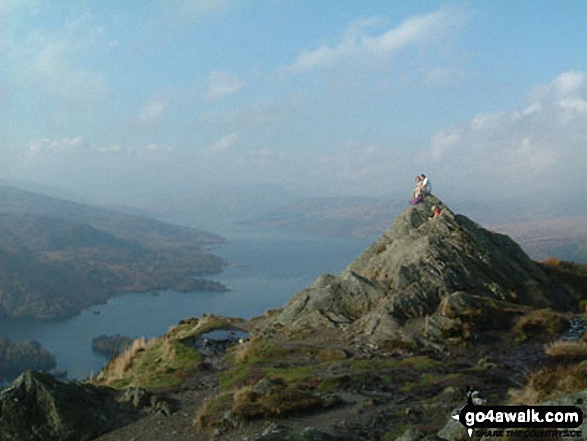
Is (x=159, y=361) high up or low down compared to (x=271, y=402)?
down

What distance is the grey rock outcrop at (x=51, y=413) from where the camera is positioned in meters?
16.9

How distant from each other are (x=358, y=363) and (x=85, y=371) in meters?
173

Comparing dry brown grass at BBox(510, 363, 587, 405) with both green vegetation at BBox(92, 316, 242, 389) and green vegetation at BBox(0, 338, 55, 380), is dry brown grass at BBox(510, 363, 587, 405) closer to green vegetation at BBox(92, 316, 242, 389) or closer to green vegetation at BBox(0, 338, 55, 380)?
green vegetation at BBox(92, 316, 242, 389)

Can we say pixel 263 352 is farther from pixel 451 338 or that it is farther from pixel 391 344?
pixel 451 338

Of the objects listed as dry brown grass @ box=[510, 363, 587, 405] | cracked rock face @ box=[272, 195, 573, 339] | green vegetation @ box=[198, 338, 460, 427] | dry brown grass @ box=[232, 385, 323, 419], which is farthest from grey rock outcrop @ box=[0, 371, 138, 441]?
cracked rock face @ box=[272, 195, 573, 339]

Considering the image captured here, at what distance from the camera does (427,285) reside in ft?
98.5

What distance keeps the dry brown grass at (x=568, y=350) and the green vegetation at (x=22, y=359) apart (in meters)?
182

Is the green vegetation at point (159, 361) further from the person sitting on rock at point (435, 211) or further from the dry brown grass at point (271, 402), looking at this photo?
the person sitting on rock at point (435, 211)

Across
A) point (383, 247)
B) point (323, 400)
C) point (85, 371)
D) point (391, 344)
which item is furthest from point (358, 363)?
point (85, 371)

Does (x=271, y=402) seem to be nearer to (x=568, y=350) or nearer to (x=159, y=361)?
(x=159, y=361)

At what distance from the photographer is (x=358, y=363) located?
22219mm

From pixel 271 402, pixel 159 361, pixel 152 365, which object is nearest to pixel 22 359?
pixel 152 365

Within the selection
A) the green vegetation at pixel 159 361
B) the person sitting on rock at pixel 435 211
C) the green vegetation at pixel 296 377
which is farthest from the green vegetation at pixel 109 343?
the green vegetation at pixel 296 377

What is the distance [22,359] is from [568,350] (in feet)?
659
